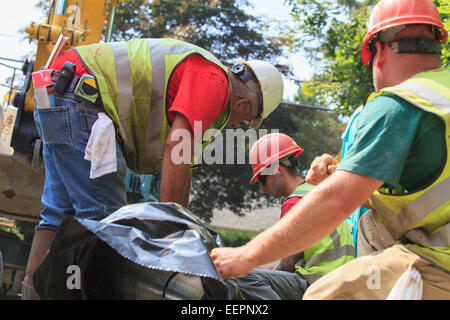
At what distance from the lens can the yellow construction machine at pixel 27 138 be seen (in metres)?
5.63

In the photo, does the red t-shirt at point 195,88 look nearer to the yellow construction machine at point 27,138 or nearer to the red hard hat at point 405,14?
the red hard hat at point 405,14

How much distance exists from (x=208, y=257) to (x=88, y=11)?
5.04 meters

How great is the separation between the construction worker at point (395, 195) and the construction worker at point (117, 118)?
4.02ft

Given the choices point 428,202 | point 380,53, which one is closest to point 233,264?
point 428,202

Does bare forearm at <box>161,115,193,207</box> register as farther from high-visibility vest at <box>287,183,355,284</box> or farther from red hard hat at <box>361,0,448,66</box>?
red hard hat at <box>361,0,448,66</box>

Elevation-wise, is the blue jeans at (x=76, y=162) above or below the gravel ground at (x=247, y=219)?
above

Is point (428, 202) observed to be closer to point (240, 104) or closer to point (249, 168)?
point (240, 104)

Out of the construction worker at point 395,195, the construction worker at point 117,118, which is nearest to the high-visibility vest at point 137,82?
the construction worker at point 117,118

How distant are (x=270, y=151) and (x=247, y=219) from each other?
79.1ft

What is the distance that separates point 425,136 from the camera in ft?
6.93

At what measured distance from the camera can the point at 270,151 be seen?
4.13 metres

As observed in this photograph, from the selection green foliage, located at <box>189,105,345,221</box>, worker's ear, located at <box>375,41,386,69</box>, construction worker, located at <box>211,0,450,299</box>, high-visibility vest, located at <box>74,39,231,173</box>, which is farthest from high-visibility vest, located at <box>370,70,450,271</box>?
green foliage, located at <box>189,105,345,221</box>
